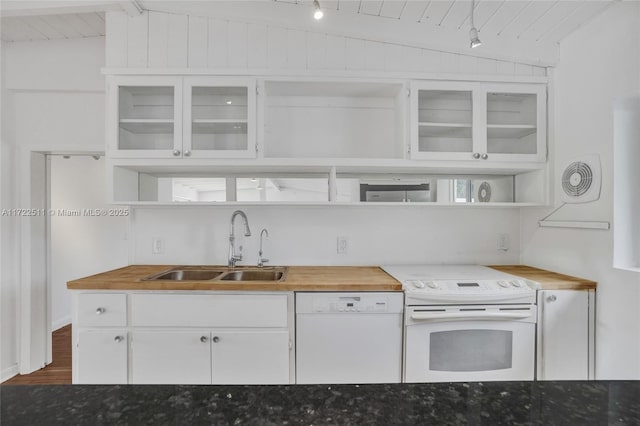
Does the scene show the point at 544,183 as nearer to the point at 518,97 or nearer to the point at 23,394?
the point at 518,97

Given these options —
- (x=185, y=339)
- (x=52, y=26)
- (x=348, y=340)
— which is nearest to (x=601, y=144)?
(x=348, y=340)

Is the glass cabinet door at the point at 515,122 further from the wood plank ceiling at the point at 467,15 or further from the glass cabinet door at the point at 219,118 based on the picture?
the glass cabinet door at the point at 219,118

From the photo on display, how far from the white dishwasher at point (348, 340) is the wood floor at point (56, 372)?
7.15 ft

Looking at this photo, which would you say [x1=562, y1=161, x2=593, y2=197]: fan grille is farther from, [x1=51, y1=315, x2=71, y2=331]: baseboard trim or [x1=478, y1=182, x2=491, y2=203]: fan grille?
[x1=51, y1=315, x2=71, y2=331]: baseboard trim

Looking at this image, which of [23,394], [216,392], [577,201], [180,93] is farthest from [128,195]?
[577,201]

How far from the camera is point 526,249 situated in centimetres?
238

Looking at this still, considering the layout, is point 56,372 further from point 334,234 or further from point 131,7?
point 131,7

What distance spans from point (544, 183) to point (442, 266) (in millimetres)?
926

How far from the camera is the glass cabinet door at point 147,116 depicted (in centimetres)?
199

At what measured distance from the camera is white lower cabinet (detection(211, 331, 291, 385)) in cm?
173

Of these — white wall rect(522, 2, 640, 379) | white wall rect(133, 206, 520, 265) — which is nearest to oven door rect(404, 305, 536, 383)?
white wall rect(522, 2, 640, 379)

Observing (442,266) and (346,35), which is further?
(442,266)

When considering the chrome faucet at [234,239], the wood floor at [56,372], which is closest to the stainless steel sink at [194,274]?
the chrome faucet at [234,239]

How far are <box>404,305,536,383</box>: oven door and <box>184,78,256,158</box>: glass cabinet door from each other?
5.07 feet
